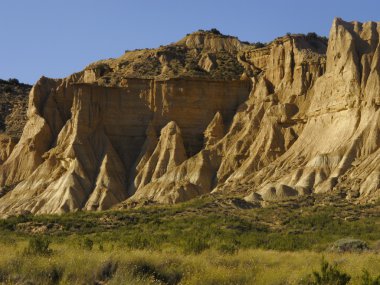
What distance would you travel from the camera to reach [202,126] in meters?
80.2

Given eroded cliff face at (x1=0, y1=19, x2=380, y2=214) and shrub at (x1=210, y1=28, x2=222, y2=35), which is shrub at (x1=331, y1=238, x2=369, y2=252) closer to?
eroded cliff face at (x1=0, y1=19, x2=380, y2=214)

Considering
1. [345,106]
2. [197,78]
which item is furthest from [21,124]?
[345,106]

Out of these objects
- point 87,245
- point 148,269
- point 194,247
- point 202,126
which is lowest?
point 87,245

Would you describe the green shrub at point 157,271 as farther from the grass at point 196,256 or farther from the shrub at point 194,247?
the shrub at point 194,247

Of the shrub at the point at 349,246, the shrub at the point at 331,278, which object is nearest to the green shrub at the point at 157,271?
the shrub at the point at 331,278

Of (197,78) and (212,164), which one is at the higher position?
(197,78)

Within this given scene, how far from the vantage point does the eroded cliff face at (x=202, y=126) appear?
65.5 m

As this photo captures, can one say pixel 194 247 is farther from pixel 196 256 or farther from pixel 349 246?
pixel 349 246

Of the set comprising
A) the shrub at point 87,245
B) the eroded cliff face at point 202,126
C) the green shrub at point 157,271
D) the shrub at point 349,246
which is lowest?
the shrub at point 349,246

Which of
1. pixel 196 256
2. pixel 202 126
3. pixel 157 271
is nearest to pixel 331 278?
pixel 157 271

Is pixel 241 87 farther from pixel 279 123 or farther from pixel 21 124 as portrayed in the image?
pixel 21 124

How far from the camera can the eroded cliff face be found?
6550 centimetres

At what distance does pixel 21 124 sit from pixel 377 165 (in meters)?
51.0

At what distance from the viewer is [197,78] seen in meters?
80.9
